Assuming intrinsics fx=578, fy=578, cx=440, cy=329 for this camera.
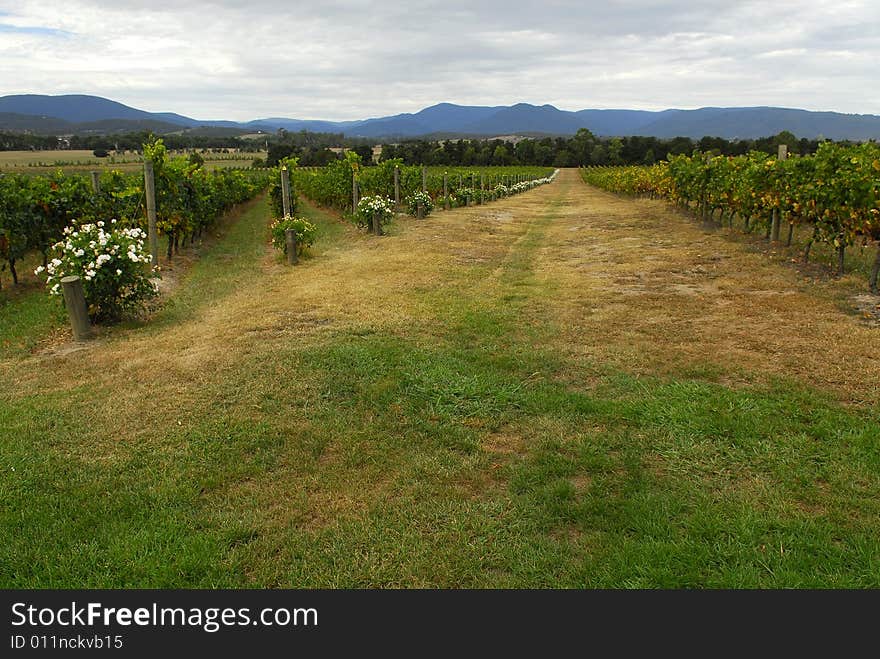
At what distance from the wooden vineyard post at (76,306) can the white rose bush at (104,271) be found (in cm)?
23

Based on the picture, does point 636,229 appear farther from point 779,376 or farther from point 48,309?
point 48,309

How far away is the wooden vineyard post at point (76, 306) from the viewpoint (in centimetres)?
581

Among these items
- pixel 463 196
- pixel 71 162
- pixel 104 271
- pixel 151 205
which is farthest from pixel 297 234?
pixel 71 162

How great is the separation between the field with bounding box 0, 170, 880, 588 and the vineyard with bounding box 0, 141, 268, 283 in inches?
104

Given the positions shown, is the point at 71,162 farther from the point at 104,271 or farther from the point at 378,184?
the point at 104,271

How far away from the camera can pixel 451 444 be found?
365cm

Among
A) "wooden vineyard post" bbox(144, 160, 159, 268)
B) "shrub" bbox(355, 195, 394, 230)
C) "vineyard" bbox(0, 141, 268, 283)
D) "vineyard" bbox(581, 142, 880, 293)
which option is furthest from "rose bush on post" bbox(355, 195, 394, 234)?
"vineyard" bbox(581, 142, 880, 293)

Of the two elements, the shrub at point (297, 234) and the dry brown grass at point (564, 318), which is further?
the shrub at point (297, 234)

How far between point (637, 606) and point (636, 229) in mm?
14484

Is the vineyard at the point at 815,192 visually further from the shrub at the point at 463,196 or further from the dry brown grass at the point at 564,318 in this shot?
the shrub at the point at 463,196

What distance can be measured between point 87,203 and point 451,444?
402 inches

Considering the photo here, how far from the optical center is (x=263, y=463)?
11.3 ft

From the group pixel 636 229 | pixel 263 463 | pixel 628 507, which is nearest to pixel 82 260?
pixel 263 463

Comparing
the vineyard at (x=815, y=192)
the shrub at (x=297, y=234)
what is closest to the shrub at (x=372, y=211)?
the shrub at (x=297, y=234)
